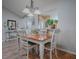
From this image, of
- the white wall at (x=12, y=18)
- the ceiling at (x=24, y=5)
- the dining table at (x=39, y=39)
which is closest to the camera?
the white wall at (x=12, y=18)

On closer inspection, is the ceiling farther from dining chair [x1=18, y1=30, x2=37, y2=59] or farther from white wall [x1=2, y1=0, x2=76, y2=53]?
dining chair [x1=18, y1=30, x2=37, y2=59]

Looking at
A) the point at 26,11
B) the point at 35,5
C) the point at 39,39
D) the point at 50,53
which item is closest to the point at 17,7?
the point at 26,11

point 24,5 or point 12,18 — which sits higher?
point 24,5

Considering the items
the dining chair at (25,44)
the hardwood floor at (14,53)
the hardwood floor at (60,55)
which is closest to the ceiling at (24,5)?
the dining chair at (25,44)

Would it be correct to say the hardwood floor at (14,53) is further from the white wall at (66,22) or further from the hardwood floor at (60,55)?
the white wall at (66,22)

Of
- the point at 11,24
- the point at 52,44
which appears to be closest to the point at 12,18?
the point at 11,24

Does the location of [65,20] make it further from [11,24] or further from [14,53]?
[14,53]

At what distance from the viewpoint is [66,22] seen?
1.35 meters

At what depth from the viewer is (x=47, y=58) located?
56.5 inches

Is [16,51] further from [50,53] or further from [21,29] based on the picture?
[50,53]

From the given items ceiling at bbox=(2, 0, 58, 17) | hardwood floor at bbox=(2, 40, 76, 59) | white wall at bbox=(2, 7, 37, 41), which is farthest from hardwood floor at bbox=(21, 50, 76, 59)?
ceiling at bbox=(2, 0, 58, 17)

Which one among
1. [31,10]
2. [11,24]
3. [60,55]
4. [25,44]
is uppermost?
[31,10]

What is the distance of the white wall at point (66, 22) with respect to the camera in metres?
1.25

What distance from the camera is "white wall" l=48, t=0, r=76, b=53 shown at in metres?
1.25
